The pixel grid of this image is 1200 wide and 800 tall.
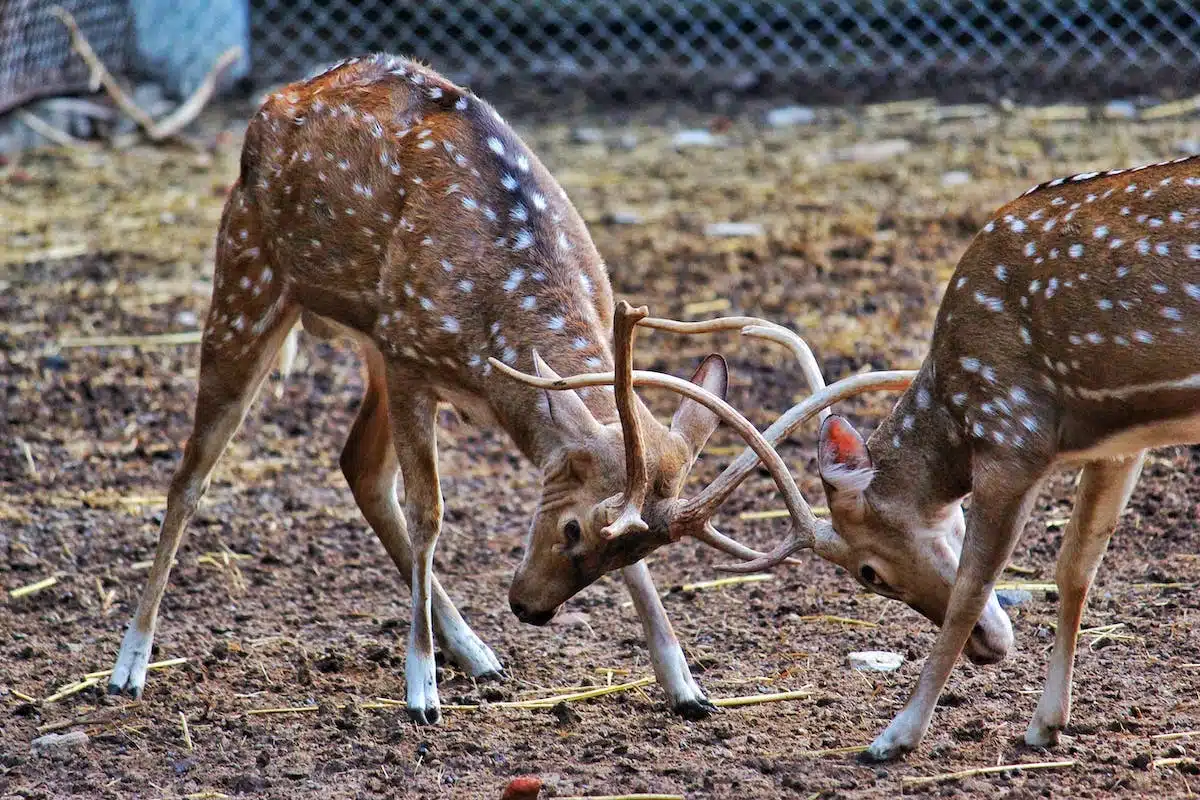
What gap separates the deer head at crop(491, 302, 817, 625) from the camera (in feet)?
13.7

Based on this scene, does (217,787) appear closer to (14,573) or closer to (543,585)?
(543,585)

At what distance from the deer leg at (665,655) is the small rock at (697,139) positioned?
6553 millimetres

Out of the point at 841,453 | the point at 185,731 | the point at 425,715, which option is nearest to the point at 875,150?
the point at 841,453

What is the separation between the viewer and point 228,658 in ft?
16.9

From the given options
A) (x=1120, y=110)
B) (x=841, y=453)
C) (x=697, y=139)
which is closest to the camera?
(x=841, y=453)

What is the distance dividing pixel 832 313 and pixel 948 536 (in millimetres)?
3404

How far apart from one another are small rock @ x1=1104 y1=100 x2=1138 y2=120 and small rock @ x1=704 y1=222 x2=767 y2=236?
3026 millimetres

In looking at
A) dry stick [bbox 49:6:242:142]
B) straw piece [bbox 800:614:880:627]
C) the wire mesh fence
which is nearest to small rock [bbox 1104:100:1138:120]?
the wire mesh fence

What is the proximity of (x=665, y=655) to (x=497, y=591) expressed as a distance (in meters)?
1.08

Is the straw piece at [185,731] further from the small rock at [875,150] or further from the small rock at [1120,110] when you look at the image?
the small rock at [1120,110]

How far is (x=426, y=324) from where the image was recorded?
190 inches

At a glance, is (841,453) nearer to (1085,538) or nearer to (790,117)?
(1085,538)

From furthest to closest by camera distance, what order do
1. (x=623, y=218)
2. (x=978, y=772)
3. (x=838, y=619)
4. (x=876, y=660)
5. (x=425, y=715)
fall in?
(x=623, y=218), (x=838, y=619), (x=876, y=660), (x=425, y=715), (x=978, y=772)

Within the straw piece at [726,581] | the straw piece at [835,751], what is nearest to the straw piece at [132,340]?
the straw piece at [726,581]
